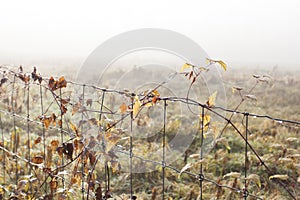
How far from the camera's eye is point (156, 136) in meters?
4.15

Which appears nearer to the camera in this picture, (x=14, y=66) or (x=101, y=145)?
(x=101, y=145)

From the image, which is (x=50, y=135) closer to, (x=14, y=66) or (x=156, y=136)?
(x=156, y=136)

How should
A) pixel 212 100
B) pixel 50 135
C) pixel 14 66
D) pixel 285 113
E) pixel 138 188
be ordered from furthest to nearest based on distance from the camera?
pixel 285 113 → pixel 50 135 → pixel 138 188 → pixel 14 66 → pixel 212 100

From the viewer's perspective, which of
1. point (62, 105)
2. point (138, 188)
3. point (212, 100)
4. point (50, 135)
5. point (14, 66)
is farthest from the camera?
point (50, 135)

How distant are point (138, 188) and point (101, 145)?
1650 millimetres

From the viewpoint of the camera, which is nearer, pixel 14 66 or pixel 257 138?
pixel 14 66

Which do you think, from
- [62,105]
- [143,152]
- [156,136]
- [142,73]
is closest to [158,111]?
[156,136]

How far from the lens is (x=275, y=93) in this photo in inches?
357

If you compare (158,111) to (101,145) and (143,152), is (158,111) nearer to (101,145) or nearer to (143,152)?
(143,152)

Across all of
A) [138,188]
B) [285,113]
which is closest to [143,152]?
[138,188]

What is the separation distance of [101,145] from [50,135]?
339 cm

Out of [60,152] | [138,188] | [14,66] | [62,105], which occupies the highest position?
[14,66]

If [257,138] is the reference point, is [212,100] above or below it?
above

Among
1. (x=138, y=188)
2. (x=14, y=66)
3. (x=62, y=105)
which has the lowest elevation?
(x=138, y=188)
